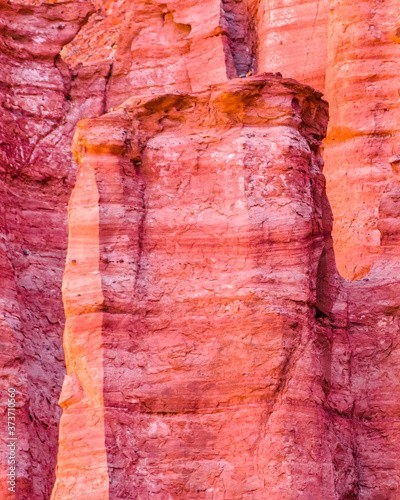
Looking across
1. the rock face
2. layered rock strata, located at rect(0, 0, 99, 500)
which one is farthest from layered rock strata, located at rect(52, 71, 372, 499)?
layered rock strata, located at rect(0, 0, 99, 500)

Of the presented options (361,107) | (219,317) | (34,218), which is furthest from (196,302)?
(361,107)

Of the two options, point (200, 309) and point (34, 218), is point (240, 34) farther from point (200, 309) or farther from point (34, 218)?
point (200, 309)

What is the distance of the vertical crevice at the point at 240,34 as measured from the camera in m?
18.2

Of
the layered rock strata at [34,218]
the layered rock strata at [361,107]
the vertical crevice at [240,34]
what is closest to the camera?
the layered rock strata at [34,218]

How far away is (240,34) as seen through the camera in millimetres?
18391

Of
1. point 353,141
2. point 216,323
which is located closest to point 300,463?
point 216,323

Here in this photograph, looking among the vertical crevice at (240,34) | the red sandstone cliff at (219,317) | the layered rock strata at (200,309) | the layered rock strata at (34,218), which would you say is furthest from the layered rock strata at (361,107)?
the layered rock strata at (200,309)

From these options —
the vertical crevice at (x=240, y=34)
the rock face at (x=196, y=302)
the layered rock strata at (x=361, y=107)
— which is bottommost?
the rock face at (x=196, y=302)

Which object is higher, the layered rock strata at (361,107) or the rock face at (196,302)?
the layered rock strata at (361,107)

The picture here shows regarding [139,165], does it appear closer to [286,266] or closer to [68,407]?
[286,266]

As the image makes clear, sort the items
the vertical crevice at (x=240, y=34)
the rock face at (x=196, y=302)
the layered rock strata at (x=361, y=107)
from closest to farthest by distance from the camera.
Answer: the rock face at (x=196, y=302) → the layered rock strata at (x=361, y=107) → the vertical crevice at (x=240, y=34)

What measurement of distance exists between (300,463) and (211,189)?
2.99 meters

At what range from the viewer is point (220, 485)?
10984 mm

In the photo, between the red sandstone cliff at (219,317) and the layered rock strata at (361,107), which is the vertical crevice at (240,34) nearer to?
the layered rock strata at (361,107)
